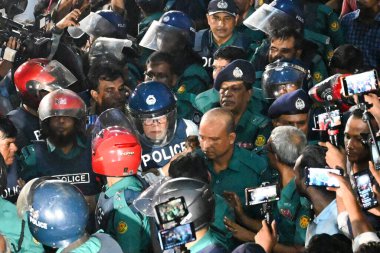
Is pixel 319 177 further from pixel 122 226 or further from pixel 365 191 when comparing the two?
pixel 122 226

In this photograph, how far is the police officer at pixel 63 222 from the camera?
22.6 feet

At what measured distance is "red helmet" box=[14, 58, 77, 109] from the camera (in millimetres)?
10734

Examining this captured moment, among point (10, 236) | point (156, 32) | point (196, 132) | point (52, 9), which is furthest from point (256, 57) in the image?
point (10, 236)

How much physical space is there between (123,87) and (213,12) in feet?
4.69

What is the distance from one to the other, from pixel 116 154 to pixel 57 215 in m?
1.29

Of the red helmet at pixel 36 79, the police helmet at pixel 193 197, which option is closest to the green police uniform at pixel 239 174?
the police helmet at pixel 193 197

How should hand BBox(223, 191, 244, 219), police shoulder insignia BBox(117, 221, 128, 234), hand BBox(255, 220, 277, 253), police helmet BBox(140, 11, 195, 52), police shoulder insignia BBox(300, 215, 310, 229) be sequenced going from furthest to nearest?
police helmet BBox(140, 11, 195, 52)
hand BBox(223, 191, 244, 219)
police shoulder insignia BBox(300, 215, 310, 229)
police shoulder insignia BBox(117, 221, 128, 234)
hand BBox(255, 220, 277, 253)

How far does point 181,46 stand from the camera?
1141 cm

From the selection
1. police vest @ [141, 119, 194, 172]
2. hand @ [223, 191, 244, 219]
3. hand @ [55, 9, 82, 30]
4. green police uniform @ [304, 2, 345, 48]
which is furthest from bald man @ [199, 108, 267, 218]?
hand @ [55, 9, 82, 30]

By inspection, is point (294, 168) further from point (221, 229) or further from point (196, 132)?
point (196, 132)

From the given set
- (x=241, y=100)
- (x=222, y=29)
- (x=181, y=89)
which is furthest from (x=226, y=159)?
(x=222, y=29)

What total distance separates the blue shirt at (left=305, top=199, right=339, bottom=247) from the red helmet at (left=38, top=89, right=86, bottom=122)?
10.6 ft

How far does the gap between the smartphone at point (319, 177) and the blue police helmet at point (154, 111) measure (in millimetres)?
2551

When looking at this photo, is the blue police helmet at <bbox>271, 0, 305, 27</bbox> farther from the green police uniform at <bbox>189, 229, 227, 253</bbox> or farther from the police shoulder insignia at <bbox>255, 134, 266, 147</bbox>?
the green police uniform at <bbox>189, 229, 227, 253</bbox>
